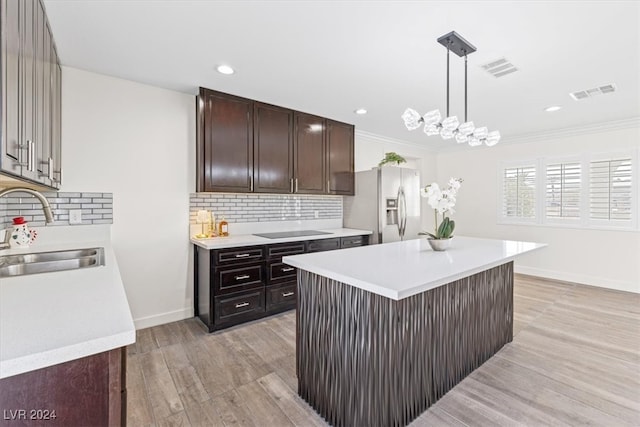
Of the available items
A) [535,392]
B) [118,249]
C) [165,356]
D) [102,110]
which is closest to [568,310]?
[535,392]

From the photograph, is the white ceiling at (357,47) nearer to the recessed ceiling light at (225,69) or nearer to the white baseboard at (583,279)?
the recessed ceiling light at (225,69)

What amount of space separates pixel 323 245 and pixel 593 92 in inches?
132

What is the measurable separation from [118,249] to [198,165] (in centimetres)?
111

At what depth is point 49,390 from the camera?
77 cm

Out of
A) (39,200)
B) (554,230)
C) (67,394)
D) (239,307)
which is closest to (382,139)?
(554,230)

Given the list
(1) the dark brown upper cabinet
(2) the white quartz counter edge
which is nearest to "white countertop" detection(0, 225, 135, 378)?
(2) the white quartz counter edge

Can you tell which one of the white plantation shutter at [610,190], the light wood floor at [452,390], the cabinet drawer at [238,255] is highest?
the white plantation shutter at [610,190]

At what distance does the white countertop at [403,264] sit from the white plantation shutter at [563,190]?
3.05 meters

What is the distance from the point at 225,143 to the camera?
127 inches

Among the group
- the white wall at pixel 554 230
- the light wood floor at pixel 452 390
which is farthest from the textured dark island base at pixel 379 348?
the white wall at pixel 554 230

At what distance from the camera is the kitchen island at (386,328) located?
4.91ft

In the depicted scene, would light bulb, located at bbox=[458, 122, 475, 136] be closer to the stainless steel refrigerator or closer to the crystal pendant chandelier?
the crystal pendant chandelier

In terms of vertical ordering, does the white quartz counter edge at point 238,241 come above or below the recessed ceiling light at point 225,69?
below

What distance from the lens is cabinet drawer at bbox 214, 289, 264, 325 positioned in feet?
9.68
